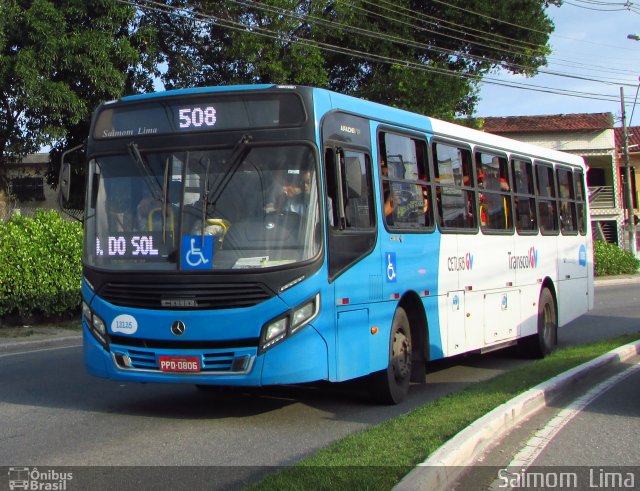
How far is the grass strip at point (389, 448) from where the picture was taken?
5266mm

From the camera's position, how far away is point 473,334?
10492mm

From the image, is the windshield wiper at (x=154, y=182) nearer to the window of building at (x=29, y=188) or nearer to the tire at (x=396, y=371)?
the tire at (x=396, y=371)

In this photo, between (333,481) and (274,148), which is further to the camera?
(274,148)

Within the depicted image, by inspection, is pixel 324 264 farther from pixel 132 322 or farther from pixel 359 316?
pixel 132 322

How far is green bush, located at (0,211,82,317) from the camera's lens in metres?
16.1

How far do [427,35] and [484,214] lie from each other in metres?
17.4

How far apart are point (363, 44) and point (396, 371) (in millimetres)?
17679

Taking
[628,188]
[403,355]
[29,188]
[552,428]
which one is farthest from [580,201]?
[628,188]

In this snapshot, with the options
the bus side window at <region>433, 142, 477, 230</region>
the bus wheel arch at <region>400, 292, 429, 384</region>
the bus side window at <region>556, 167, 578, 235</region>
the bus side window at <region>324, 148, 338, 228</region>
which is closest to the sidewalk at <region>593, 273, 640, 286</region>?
the bus side window at <region>556, 167, 578, 235</region>

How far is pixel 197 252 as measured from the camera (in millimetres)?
7363

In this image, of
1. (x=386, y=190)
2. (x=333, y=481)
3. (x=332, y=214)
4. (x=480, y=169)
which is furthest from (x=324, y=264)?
(x=480, y=169)

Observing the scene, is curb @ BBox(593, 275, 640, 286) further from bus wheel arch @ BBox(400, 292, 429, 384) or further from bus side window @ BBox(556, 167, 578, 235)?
bus wheel arch @ BBox(400, 292, 429, 384)

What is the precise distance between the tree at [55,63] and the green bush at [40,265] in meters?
3.36

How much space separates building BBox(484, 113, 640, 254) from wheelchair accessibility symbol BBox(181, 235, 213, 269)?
128 feet
